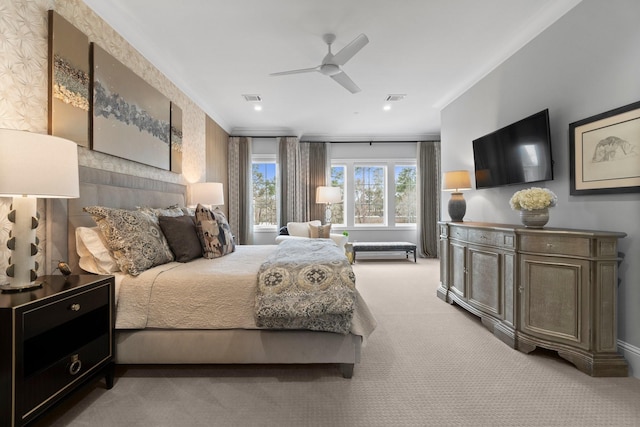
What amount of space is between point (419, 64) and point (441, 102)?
132cm

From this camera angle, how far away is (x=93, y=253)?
1.91 m

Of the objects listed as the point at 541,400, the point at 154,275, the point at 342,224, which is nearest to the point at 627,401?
the point at 541,400

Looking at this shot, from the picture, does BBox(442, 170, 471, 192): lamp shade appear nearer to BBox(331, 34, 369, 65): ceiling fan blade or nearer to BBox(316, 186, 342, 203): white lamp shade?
BBox(331, 34, 369, 65): ceiling fan blade

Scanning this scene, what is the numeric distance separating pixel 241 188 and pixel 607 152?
5.52 m

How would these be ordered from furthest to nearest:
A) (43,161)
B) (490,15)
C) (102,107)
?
(490,15) → (102,107) → (43,161)

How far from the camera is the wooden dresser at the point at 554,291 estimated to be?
73.9 inches

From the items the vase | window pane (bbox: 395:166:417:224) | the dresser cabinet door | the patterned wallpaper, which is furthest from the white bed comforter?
window pane (bbox: 395:166:417:224)

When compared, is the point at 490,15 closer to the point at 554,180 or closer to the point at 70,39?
the point at 554,180

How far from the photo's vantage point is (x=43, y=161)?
1401mm

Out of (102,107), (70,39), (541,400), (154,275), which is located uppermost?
(70,39)

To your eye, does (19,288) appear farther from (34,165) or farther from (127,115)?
(127,115)

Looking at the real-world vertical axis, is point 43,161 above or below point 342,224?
above

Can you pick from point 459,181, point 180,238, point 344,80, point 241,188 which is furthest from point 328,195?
point 180,238

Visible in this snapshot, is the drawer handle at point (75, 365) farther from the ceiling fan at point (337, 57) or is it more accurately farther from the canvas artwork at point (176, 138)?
the ceiling fan at point (337, 57)
